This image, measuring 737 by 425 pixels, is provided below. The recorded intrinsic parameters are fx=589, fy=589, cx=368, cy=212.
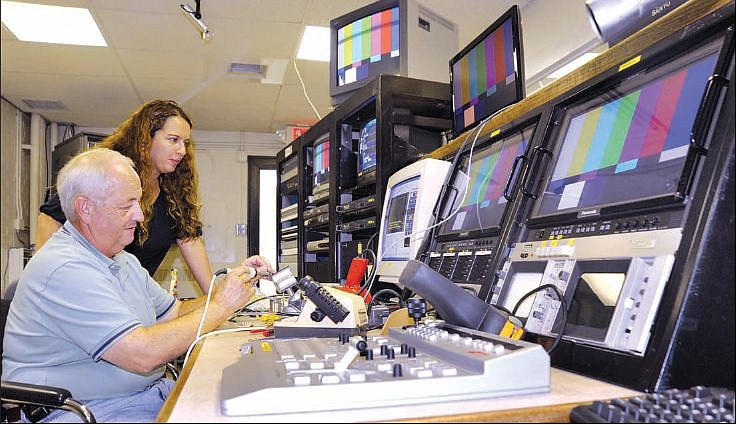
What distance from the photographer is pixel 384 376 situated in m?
0.72

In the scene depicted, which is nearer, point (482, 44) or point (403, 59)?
point (482, 44)

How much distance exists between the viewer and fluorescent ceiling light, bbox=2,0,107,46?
13.2ft

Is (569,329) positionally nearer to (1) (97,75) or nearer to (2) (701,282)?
(2) (701,282)

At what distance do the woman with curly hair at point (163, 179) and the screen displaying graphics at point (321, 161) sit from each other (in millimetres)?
703

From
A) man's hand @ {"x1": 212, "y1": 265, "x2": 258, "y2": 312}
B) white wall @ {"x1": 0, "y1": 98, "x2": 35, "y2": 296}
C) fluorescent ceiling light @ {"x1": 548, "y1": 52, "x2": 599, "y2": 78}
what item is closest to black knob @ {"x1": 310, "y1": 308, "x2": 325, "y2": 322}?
man's hand @ {"x1": 212, "y1": 265, "x2": 258, "y2": 312}

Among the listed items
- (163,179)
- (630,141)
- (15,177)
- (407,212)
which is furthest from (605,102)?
(15,177)

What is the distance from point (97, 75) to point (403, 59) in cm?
385

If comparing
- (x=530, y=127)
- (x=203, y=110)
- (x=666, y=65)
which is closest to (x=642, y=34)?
(x=666, y=65)

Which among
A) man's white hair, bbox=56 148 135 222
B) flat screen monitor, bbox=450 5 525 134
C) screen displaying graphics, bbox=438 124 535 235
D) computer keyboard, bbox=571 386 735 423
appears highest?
flat screen monitor, bbox=450 5 525 134

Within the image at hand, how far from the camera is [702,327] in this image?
752 millimetres

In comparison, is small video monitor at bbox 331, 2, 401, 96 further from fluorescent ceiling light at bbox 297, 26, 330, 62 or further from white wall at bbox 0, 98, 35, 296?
white wall at bbox 0, 98, 35, 296

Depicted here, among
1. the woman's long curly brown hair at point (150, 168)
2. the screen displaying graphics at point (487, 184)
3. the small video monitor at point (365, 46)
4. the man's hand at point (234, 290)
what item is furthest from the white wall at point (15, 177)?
the screen displaying graphics at point (487, 184)

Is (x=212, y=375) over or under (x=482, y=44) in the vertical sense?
under

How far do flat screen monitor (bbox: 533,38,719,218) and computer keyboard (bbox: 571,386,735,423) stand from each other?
0.33 metres
